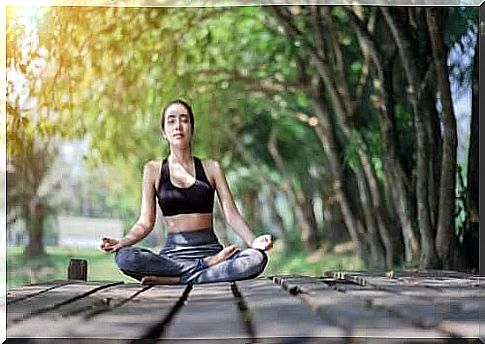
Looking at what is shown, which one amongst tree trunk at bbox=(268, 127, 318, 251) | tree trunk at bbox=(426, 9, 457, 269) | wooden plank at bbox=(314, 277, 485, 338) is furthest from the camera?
tree trunk at bbox=(268, 127, 318, 251)

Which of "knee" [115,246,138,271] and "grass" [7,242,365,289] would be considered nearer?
"knee" [115,246,138,271]

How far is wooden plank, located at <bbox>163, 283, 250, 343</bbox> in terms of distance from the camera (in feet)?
7.75

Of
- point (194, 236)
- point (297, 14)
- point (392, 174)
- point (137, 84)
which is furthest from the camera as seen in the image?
point (137, 84)

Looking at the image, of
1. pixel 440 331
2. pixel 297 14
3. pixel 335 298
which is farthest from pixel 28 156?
pixel 440 331

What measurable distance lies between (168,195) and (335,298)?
197cm

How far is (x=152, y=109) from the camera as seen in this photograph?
24.7 feet

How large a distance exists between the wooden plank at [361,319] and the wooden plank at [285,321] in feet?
0.14

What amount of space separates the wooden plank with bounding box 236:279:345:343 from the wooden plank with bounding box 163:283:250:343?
0.17 feet

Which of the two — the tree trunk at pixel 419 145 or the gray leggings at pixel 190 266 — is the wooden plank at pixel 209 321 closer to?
the gray leggings at pixel 190 266

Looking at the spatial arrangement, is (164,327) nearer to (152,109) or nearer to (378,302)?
(378,302)

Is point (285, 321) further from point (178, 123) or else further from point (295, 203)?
point (295, 203)

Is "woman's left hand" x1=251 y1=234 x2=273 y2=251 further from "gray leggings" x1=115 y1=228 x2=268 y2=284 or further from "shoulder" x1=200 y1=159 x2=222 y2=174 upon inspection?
"shoulder" x1=200 y1=159 x2=222 y2=174

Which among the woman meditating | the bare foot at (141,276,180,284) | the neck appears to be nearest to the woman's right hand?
the woman meditating

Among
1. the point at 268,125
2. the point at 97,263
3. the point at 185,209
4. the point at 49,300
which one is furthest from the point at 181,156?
the point at 268,125
